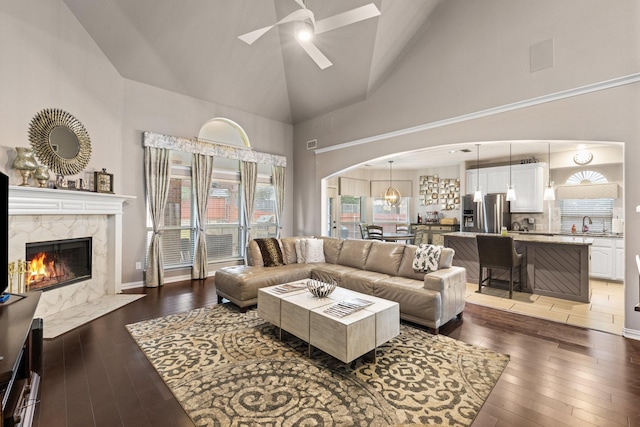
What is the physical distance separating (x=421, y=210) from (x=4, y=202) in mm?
9488

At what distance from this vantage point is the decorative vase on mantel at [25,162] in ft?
11.1

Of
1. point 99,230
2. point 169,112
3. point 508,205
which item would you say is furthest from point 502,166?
point 99,230

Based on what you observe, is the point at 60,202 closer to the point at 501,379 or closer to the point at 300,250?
the point at 300,250

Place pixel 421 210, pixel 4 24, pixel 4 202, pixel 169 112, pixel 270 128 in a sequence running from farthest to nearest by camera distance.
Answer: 1. pixel 421 210
2. pixel 270 128
3. pixel 169 112
4. pixel 4 24
5. pixel 4 202

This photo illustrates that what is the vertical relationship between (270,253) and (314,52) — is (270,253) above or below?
below

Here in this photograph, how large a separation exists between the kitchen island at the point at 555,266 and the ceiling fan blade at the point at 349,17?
3.88 metres

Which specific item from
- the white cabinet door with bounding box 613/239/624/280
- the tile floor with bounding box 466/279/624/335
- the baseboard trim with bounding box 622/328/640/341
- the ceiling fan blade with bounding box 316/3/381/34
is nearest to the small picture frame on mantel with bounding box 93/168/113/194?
the ceiling fan blade with bounding box 316/3/381/34

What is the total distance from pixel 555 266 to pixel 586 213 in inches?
118

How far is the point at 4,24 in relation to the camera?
11.1 feet

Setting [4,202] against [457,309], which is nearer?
[4,202]

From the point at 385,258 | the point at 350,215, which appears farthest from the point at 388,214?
the point at 385,258

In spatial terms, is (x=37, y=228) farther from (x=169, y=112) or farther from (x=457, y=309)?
(x=457, y=309)

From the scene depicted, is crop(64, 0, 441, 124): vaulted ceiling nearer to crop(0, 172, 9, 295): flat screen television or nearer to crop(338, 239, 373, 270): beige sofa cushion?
crop(338, 239, 373, 270): beige sofa cushion

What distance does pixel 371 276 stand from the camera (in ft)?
13.2
